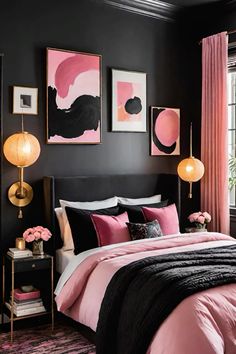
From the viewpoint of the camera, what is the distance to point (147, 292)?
2.92 metres

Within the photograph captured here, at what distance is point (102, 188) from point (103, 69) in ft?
4.16

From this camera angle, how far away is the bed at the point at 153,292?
2.64m

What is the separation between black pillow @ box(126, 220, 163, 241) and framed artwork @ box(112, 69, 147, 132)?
3.98 feet

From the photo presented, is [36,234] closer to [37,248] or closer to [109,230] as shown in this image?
[37,248]

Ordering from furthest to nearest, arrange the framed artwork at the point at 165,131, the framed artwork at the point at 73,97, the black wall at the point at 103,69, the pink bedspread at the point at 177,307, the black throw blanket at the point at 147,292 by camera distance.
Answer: the framed artwork at the point at 165,131 → the framed artwork at the point at 73,97 → the black wall at the point at 103,69 → the black throw blanket at the point at 147,292 → the pink bedspread at the point at 177,307

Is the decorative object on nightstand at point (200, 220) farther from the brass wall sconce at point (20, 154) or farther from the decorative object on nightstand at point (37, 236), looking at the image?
the brass wall sconce at point (20, 154)

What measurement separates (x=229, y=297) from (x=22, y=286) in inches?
80.0

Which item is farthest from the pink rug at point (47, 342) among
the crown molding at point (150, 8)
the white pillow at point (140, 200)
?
the crown molding at point (150, 8)

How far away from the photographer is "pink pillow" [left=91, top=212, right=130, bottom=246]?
3954 millimetres

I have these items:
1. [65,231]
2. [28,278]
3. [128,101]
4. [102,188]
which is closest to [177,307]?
[65,231]

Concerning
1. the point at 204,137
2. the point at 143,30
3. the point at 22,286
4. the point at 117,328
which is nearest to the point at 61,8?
the point at 143,30

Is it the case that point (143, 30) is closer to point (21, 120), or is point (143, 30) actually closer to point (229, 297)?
point (21, 120)

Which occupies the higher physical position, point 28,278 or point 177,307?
point 177,307

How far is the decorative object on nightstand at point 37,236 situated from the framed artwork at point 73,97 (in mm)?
898
